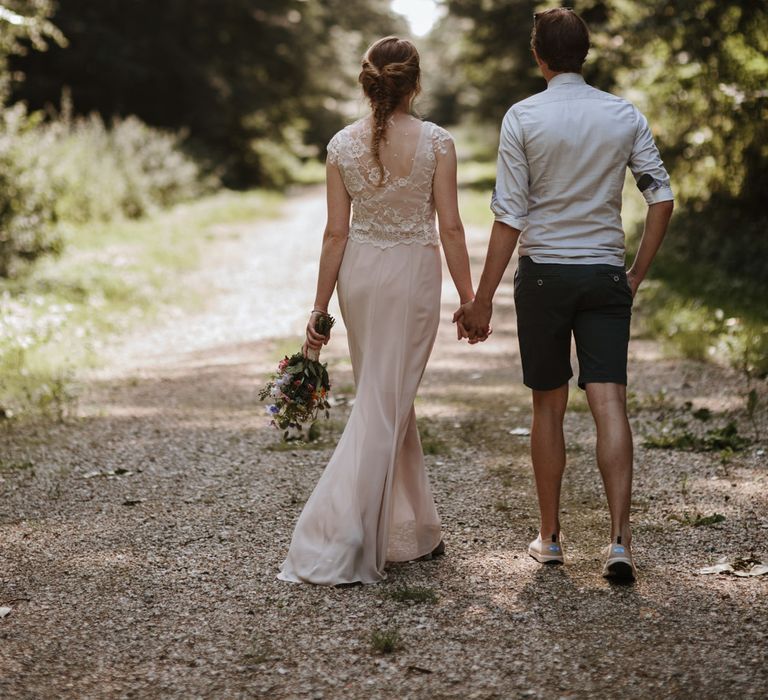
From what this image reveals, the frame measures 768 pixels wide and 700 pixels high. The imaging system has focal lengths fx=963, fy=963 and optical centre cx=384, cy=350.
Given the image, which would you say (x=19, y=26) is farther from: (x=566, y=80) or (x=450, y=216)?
(x=566, y=80)

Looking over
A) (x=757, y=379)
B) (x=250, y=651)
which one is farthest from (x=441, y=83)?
(x=250, y=651)

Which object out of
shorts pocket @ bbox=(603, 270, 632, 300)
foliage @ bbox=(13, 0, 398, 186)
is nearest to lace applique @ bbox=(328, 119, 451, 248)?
shorts pocket @ bbox=(603, 270, 632, 300)

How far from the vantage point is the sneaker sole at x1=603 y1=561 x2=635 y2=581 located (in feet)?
13.1

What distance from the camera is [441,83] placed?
6988cm

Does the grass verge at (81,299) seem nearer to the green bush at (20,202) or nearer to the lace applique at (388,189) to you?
the green bush at (20,202)

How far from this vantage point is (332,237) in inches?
169

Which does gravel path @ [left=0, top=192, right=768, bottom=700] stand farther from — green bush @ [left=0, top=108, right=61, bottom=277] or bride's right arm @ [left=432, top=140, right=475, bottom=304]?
green bush @ [left=0, top=108, right=61, bottom=277]

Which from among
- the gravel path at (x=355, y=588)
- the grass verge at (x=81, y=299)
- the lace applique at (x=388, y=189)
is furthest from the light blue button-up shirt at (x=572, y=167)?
the grass verge at (x=81, y=299)

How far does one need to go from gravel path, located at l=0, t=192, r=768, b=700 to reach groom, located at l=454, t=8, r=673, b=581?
52cm

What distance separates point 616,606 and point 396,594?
89 centimetres

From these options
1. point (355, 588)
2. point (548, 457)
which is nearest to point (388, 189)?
point (548, 457)

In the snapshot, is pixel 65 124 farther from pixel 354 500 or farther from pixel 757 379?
pixel 354 500

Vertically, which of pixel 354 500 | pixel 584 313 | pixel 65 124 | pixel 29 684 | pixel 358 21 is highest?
pixel 358 21

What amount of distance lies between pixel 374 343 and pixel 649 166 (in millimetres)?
1391
